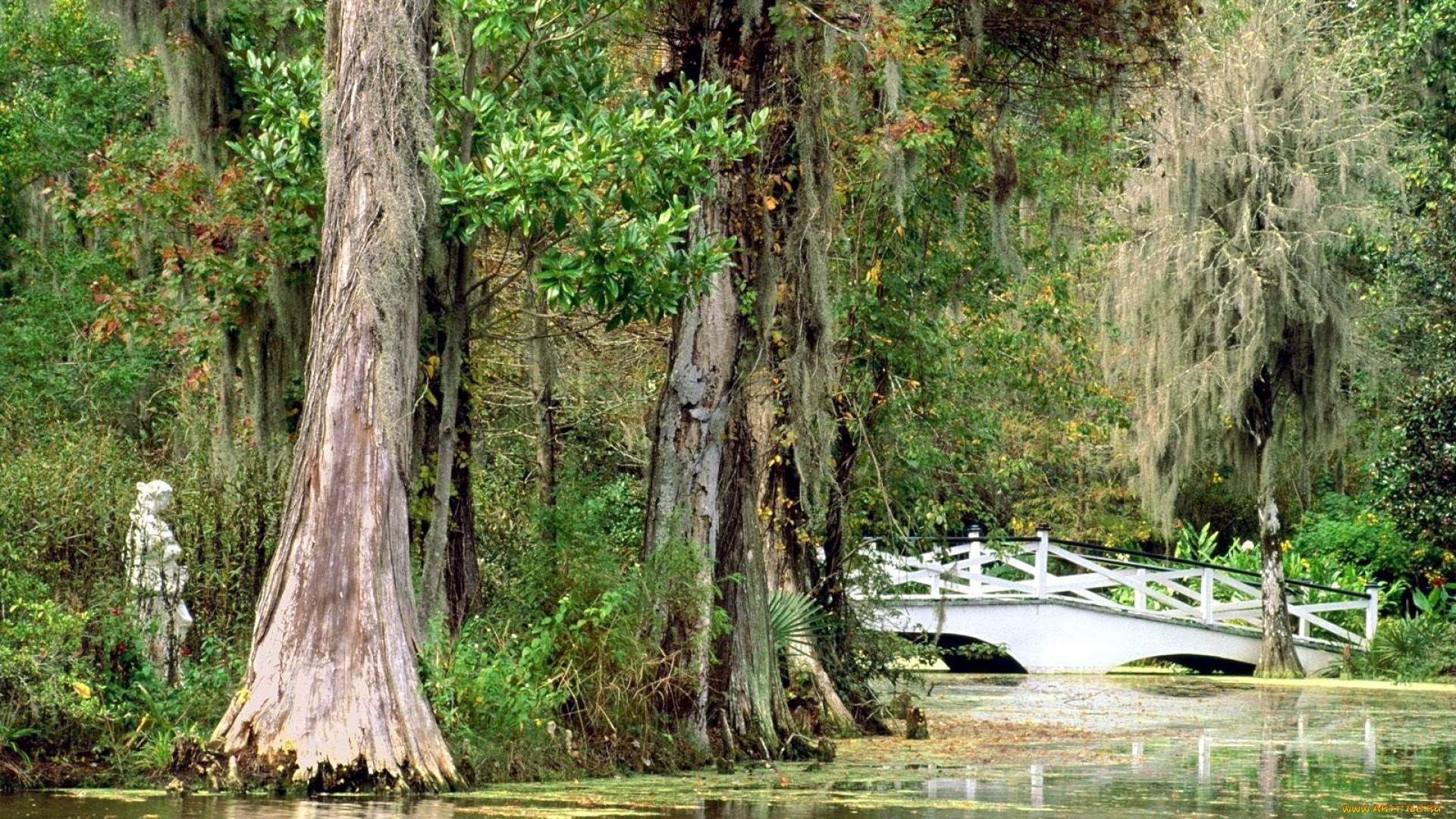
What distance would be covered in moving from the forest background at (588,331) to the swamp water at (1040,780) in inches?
28.7

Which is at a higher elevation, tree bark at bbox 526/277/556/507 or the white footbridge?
tree bark at bbox 526/277/556/507

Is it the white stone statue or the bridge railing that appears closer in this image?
the white stone statue

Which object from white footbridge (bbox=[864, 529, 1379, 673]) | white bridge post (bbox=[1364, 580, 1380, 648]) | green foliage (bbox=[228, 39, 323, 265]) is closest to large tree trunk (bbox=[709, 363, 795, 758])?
green foliage (bbox=[228, 39, 323, 265])

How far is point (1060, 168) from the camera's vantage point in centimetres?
1878

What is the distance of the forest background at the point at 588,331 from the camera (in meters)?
11.0

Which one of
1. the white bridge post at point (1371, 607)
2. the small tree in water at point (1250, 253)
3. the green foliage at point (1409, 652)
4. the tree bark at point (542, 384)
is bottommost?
the green foliage at point (1409, 652)

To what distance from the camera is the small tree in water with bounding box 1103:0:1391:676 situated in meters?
25.8

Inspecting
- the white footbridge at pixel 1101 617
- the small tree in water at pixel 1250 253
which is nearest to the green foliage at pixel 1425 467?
the small tree in water at pixel 1250 253

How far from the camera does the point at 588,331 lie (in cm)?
1566

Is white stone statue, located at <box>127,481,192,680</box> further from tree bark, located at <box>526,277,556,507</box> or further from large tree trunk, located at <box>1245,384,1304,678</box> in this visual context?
large tree trunk, located at <box>1245,384,1304,678</box>

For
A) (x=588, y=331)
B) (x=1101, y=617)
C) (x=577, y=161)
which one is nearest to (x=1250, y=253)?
(x=1101, y=617)

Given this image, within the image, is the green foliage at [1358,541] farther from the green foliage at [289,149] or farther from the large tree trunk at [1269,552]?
the green foliage at [289,149]

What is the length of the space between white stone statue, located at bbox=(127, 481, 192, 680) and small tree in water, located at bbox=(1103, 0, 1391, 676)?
17744 millimetres

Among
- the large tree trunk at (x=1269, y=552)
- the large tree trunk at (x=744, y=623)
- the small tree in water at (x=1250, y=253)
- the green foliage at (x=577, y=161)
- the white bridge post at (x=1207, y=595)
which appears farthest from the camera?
the white bridge post at (x=1207, y=595)
